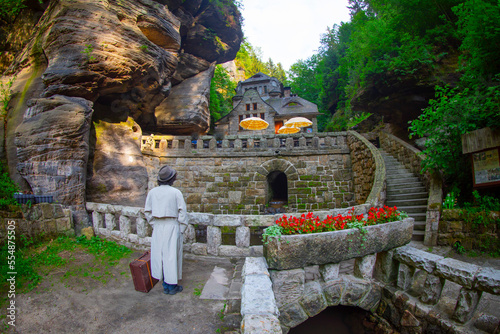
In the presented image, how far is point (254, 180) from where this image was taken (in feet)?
41.1

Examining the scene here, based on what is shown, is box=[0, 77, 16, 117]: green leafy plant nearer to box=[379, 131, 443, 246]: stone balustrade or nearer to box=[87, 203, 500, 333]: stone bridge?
box=[87, 203, 500, 333]: stone bridge

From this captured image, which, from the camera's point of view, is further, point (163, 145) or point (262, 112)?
point (262, 112)

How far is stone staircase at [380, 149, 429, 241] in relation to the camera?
21.9 feet

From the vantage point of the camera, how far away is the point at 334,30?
31.3m

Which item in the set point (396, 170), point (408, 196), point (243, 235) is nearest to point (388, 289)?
point (243, 235)

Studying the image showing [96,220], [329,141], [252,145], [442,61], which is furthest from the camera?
[252,145]

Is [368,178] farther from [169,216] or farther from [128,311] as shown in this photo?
[128,311]

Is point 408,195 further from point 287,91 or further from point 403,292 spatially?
point 287,91

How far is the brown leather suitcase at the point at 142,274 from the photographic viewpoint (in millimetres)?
3387

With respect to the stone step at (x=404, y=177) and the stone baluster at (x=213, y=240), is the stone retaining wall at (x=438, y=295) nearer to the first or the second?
the stone baluster at (x=213, y=240)

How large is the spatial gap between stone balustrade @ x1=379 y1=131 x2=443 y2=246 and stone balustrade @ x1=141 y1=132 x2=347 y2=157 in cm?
245

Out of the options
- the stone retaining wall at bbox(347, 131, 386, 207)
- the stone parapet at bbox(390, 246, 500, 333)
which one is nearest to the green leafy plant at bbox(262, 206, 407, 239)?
the stone parapet at bbox(390, 246, 500, 333)

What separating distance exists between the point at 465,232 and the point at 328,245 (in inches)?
183

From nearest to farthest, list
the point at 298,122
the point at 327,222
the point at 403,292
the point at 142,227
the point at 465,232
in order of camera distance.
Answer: the point at 327,222 < the point at 403,292 < the point at 142,227 < the point at 465,232 < the point at 298,122
